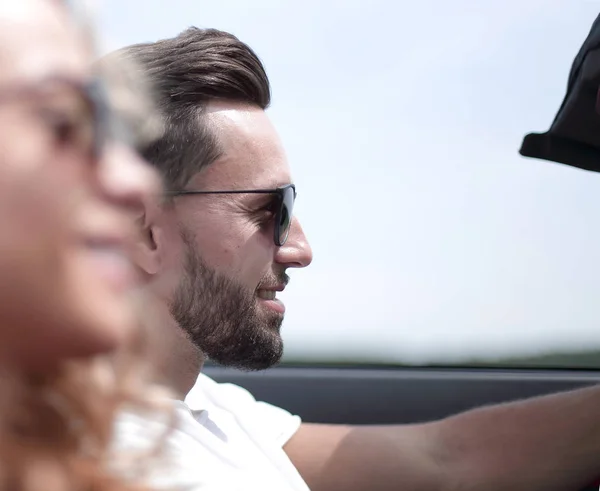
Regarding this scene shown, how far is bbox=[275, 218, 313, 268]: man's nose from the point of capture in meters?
1.92

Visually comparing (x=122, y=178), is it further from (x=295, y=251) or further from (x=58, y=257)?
(x=295, y=251)

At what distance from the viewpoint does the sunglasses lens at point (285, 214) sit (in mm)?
1890

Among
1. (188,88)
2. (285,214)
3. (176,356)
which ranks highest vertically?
(188,88)

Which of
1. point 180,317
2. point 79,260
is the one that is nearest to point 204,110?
point 180,317

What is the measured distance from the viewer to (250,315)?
1.83 meters

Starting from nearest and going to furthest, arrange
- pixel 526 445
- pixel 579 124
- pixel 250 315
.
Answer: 1. pixel 579 124
2. pixel 250 315
3. pixel 526 445

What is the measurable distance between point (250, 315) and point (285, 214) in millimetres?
272

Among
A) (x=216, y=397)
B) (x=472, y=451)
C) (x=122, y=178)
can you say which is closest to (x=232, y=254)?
(x=216, y=397)

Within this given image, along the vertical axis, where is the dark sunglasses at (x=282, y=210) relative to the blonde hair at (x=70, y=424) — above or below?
below

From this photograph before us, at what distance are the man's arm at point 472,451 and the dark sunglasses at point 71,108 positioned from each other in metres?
1.53

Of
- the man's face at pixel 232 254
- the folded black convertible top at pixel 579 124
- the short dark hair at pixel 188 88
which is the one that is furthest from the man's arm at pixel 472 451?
the short dark hair at pixel 188 88

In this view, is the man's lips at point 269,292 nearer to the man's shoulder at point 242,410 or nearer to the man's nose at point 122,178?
the man's shoulder at point 242,410

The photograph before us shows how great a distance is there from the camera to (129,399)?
70 cm

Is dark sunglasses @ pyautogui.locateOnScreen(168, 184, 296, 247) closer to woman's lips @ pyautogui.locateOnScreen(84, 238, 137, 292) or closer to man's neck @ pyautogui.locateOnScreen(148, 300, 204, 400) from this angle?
man's neck @ pyautogui.locateOnScreen(148, 300, 204, 400)
